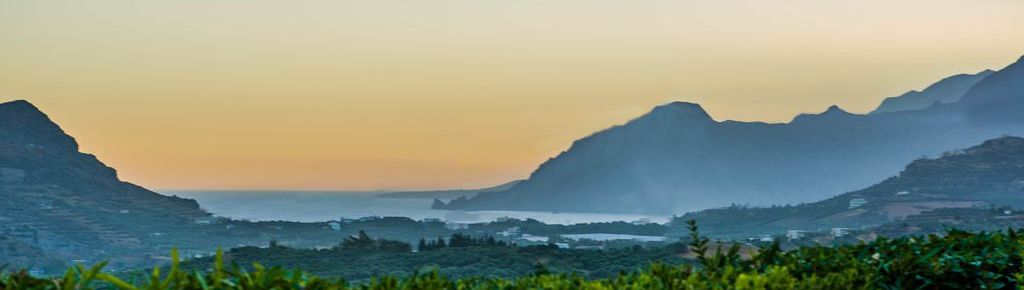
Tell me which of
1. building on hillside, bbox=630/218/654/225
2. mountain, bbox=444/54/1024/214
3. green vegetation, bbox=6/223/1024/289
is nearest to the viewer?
green vegetation, bbox=6/223/1024/289

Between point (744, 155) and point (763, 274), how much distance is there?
165ft

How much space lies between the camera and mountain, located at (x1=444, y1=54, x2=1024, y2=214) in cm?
4447

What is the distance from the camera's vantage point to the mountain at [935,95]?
185 ft

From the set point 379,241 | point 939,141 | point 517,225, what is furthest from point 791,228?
point 379,241

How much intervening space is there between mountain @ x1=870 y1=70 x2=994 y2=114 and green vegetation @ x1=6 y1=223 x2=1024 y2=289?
55.9 meters

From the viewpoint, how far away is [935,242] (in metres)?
3.91

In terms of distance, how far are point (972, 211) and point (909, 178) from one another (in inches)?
233

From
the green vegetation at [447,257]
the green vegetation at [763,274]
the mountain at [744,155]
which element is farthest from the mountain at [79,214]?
the green vegetation at [763,274]

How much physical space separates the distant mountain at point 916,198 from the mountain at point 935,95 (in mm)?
8171

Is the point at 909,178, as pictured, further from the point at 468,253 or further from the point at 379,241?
the point at 468,253

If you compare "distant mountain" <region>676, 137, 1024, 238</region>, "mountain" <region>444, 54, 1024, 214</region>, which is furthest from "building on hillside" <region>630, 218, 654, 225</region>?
"mountain" <region>444, 54, 1024, 214</region>

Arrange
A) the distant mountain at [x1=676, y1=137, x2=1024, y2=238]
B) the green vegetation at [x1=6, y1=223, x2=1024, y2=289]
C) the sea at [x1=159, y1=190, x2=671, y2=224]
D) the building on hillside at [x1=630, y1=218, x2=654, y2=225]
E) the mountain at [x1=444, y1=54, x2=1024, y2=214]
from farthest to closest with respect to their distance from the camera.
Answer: the mountain at [x1=444, y1=54, x2=1024, y2=214]
the distant mountain at [x1=676, y1=137, x2=1024, y2=238]
the building on hillside at [x1=630, y1=218, x2=654, y2=225]
the sea at [x1=159, y1=190, x2=671, y2=224]
the green vegetation at [x1=6, y1=223, x2=1024, y2=289]

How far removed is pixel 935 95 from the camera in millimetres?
58188

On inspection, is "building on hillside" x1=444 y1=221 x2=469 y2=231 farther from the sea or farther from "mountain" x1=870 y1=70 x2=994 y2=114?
"mountain" x1=870 y1=70 x2=994 y2=114
